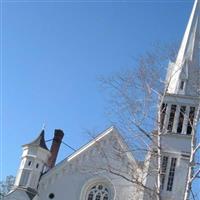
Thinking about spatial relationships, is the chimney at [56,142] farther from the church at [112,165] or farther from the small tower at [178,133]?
the small tower at [178,133]

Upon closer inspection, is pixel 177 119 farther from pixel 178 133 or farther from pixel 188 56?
pixel 188 56

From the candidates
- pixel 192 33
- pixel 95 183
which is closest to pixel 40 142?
pixel 95 183

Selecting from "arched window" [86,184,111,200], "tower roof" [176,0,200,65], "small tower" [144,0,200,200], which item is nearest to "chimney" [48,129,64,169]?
"arched window" [86,184,111,200]

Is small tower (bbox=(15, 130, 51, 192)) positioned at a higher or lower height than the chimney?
lower

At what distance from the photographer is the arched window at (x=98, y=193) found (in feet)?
96.4

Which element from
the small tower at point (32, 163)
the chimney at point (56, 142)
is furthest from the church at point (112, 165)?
the chimney at point (56, 142)

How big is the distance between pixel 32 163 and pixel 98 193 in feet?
15.3

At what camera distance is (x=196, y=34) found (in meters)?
30.7

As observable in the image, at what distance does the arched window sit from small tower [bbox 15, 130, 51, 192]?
3.39 meters

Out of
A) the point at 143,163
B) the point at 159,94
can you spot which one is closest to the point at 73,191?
the point at 143,163

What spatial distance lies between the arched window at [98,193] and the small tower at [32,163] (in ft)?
11.1

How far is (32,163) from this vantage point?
30562mm

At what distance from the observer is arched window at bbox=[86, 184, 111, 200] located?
29.4 meters

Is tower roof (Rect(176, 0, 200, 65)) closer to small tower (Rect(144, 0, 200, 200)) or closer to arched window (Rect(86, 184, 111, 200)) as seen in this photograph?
small tower (Rect(144, 0, 200, 200))
